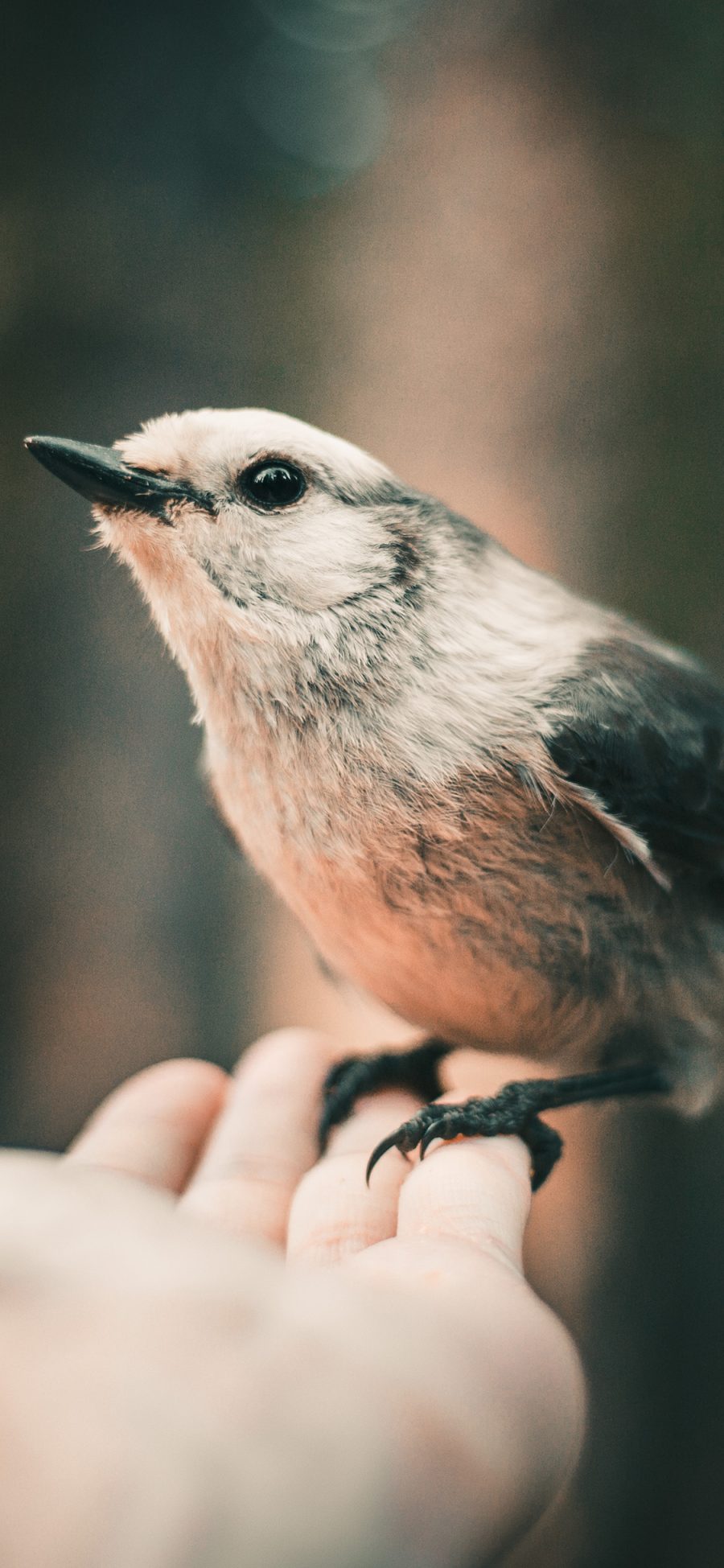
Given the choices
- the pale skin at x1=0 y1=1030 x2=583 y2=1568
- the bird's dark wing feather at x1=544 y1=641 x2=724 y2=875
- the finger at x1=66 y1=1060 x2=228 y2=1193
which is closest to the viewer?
the pale skin at x1=0 y1=1030 x2=583 y2=1568

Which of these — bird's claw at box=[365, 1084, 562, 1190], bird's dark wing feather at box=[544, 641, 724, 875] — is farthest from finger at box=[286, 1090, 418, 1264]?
bird's dark wing feather at box=[544, 641, 724, 875]

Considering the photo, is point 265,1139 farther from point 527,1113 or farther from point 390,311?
point 390,311

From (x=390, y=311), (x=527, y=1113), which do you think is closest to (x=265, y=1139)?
(x=527, y=1113)

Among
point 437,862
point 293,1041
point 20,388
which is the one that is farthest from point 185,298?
point 293,1041

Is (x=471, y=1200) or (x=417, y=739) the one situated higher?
(x=417, y=739)

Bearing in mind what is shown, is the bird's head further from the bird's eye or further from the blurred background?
the blurred background

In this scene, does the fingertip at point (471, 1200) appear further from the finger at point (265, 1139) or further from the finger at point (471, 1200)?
the finger at point (265, 1139)

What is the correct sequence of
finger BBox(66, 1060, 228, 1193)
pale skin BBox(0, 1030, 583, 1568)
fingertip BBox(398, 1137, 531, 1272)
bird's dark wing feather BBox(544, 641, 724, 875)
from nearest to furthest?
pale skin BBox(0, 1030, 583, 1568) < fingertip BBox(398, 1137, 531, 1272) < bird's dark wing feather BBox(544, 641, 724, 875) < finger BBox(66, 1060, 228, 1193)
